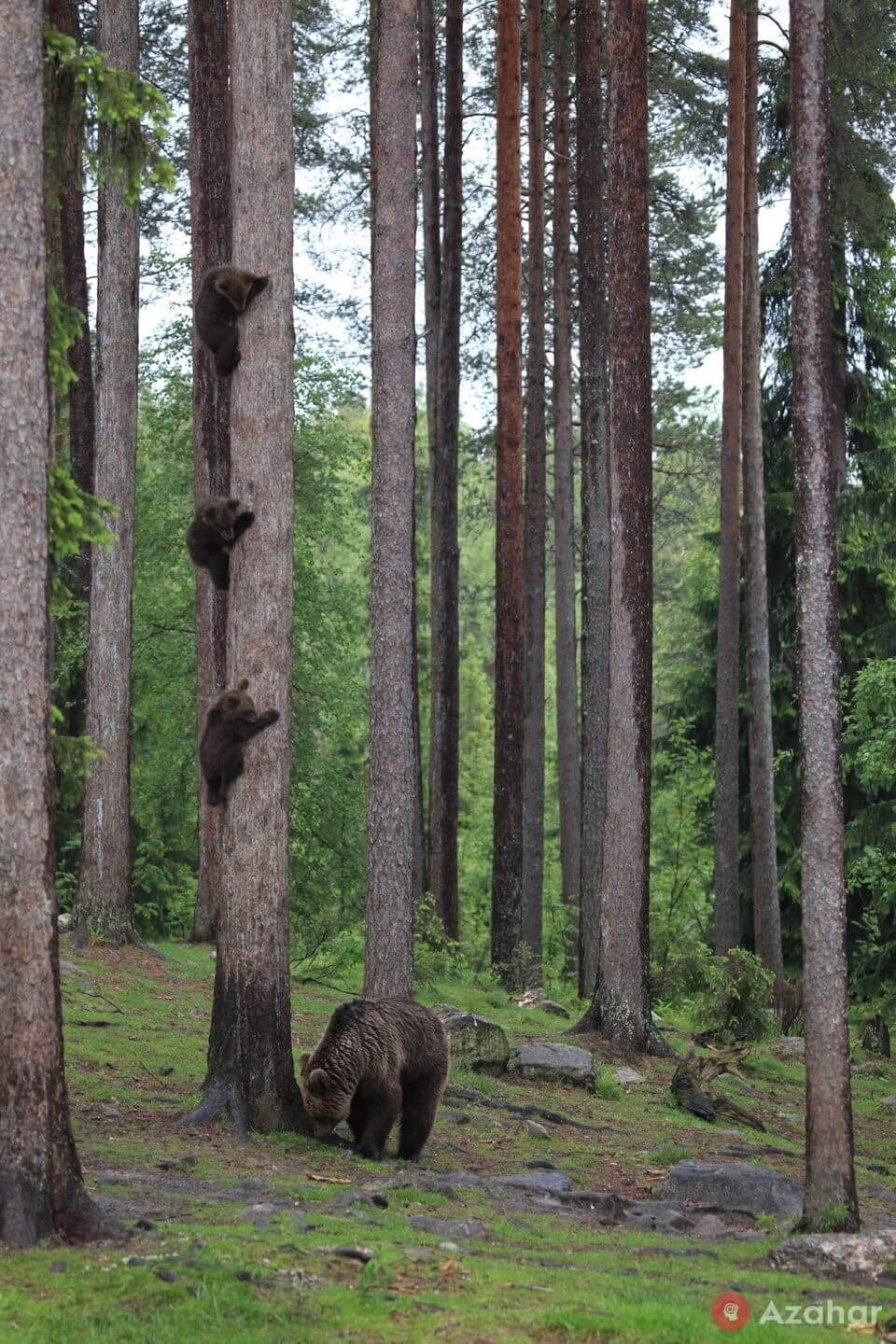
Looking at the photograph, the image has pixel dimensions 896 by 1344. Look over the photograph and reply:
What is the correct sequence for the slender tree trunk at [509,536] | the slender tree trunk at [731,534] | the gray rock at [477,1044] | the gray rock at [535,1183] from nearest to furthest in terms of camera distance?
1. the gray rock at [535,1183]
2. the gray rock at [477,1044]
3. the slender tree trunk at [509,536]
4. the slender tree trunk at [731,534]

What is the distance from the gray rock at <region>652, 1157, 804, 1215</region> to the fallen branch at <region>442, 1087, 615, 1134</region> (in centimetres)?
215

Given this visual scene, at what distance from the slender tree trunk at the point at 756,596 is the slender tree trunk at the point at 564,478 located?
3885 mm

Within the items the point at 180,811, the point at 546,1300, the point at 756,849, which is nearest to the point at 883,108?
the point at 756,849

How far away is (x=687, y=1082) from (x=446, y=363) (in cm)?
1489

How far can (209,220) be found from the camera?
1720 cm

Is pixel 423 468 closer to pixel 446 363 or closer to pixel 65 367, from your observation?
pixel 446 363

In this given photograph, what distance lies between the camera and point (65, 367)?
9641 millimetres

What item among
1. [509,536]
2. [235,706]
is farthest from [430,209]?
[235,706]

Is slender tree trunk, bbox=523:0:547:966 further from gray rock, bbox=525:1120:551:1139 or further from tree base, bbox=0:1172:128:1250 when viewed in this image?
tree base, bbox=0:1172:128:1250

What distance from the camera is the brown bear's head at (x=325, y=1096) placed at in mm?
11039

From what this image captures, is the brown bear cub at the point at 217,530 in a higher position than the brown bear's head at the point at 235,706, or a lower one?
higher

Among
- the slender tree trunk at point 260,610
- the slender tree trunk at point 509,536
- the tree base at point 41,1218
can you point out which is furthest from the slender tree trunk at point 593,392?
the tree base at point 41,1218

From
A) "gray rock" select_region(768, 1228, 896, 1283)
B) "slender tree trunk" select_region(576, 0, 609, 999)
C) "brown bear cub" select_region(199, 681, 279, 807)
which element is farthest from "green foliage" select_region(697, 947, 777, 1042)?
"gray rock" select_region(768, 1228, 896, 1283)

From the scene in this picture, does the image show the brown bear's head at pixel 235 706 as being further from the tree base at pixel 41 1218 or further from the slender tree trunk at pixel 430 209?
the slender tree trunk at pixel 430 209
